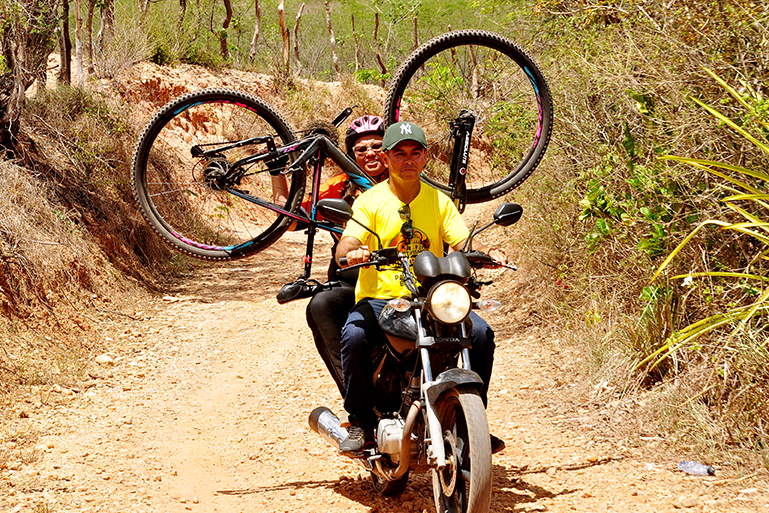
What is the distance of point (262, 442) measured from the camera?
16.7 ft

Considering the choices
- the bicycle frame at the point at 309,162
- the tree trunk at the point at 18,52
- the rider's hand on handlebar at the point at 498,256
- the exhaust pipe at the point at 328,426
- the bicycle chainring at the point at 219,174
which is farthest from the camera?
the tree trunk at the point at 18,52

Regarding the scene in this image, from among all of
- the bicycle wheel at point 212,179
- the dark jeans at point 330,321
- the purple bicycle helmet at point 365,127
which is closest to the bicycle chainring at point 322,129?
the bicycle wheel at point 212,179

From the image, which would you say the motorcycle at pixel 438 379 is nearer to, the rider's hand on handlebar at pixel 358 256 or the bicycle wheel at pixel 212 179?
the rider's hand on handlebar at pixel 358 256

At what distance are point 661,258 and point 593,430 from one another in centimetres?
128

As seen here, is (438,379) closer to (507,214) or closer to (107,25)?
(507,214)

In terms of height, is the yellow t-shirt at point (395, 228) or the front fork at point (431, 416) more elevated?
the yellow t-shirt at point (395, 228)

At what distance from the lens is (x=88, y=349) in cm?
666

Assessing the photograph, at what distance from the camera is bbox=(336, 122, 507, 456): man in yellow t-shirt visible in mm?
3629

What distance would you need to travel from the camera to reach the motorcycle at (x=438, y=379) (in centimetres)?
299

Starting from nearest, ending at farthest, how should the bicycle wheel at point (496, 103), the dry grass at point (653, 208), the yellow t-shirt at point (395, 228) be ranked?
the yellow t-shirt at point (395, 228), the dry grass at point (653, 208), the bicycle wheel at point (496, 103)

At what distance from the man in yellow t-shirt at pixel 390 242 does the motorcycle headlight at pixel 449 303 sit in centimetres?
45

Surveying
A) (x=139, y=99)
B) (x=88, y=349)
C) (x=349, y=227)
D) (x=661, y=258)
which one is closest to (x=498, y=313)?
(x=661, y=258)

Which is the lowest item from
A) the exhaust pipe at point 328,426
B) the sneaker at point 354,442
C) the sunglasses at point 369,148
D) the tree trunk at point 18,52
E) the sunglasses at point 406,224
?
the exhaust pipe at point 328,426

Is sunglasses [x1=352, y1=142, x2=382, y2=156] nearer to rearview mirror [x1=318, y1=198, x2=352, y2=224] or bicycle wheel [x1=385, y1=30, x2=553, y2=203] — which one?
bicycle wheel [x1=385, y1=30, x2=553, y2=203]
